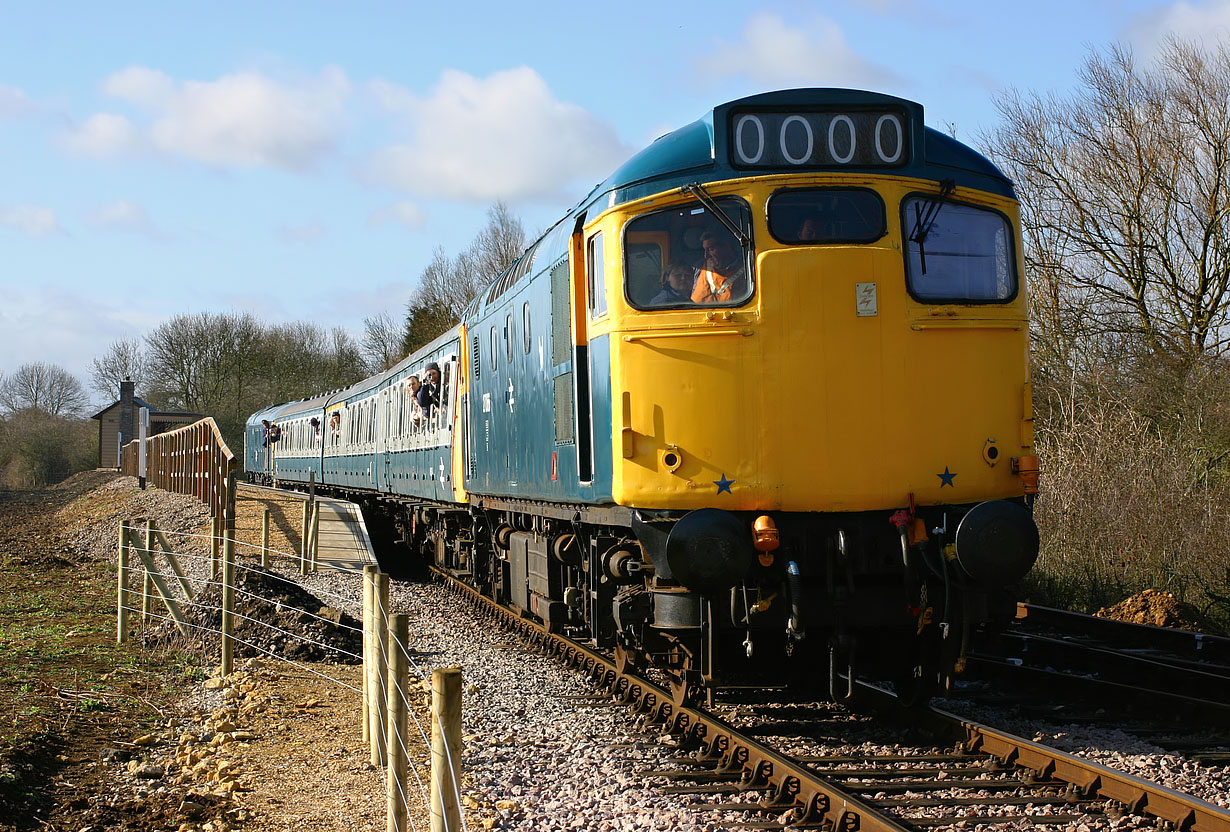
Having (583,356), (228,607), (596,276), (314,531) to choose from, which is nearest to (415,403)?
(314,531)

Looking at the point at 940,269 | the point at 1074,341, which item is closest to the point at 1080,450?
the point at 1074,341

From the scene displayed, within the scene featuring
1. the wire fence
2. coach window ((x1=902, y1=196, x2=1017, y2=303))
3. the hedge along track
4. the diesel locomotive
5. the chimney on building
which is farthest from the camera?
the chimney on building

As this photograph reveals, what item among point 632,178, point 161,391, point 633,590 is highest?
point 161,391

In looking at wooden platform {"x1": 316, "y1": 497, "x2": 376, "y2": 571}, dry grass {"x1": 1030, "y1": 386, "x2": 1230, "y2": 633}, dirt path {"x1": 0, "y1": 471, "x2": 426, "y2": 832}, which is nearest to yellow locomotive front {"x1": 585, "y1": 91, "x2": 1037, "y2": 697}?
dirt path {"x1": 0, "y1": 471, "x2": 426, "y2": 832}

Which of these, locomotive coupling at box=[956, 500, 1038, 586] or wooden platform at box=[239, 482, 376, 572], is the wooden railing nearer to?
wooden platform at box=[239, 482, 376, 572]

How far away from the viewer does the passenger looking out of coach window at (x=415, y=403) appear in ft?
56.5

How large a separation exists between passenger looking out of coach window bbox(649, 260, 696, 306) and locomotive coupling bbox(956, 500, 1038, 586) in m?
2.09

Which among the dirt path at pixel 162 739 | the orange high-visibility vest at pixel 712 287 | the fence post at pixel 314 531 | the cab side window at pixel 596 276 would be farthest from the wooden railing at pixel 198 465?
the orange high-visibility vest at pixel 712 287

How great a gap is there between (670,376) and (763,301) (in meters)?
0.70

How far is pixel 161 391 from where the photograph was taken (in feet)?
198

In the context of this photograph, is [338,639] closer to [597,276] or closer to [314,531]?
[597,276]

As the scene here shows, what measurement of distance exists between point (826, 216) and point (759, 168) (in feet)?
1.63

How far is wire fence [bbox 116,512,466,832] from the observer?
393 cm

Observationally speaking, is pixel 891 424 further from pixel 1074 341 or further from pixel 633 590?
pixel 1074 341
